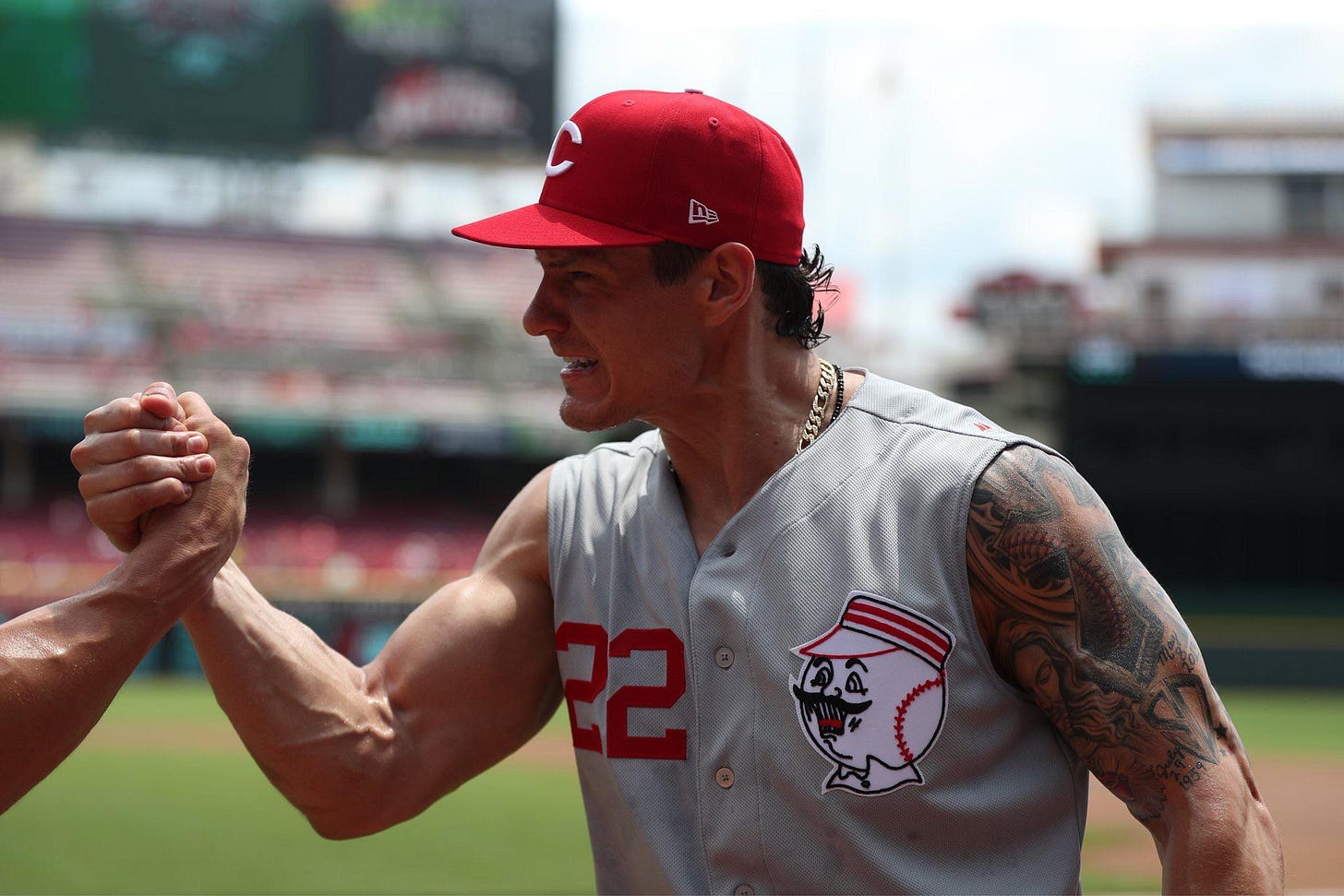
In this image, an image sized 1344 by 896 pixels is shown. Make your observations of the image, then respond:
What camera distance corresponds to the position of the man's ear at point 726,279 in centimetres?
220

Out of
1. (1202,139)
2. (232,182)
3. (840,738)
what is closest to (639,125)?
(840,738)

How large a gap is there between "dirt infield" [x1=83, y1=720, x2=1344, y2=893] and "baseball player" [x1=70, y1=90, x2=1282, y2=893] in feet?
17.1

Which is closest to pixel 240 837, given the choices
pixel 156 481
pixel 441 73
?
pixel 156 481

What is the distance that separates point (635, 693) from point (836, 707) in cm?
32

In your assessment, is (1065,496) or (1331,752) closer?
(1065,496)

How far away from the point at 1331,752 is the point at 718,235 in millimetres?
13807

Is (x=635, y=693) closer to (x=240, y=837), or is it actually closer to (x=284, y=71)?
(x=240, y=837)

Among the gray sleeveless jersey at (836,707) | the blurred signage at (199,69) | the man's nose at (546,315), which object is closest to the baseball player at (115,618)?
the man's nose at (546,315)

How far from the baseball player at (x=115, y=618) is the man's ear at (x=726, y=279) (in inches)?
30.2

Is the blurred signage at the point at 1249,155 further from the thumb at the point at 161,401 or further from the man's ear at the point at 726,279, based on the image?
the thumb at the point at 161,401

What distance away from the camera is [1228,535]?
23078 millimetres

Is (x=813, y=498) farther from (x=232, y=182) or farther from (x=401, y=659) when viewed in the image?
(x=232, y=182)

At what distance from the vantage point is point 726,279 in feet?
7.29

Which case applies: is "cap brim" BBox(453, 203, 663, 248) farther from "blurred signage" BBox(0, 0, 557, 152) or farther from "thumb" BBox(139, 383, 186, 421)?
"blurred signage" BBox(0, 0, 557, 152)
